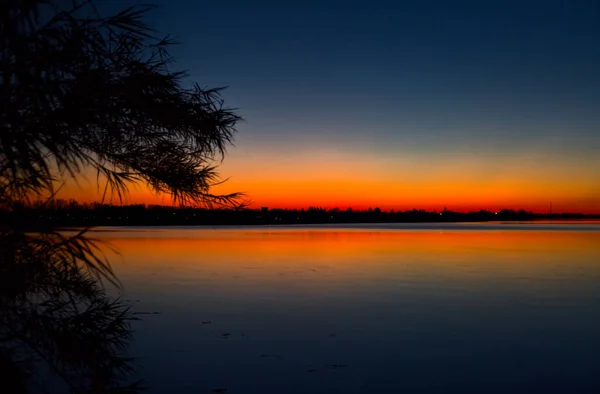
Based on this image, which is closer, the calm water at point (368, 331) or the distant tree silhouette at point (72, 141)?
the distant tree silhouette at point (72, 141)

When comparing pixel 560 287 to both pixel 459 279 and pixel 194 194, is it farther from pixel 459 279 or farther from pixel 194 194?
pixel 194 194

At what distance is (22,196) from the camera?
14.4 ft

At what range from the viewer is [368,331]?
1005cm

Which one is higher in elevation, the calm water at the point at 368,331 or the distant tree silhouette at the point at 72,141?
the distant tree silhouette at the point at 72,141

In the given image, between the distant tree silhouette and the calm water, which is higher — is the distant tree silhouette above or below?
above

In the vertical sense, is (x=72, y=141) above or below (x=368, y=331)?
above

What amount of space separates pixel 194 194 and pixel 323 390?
2988mm

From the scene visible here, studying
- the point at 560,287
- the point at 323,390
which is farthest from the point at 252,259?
the point at 323,390

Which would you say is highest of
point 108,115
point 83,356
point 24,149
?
point 108,115

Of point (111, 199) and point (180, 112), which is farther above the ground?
point (180, 112)

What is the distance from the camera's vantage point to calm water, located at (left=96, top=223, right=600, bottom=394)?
7.18 meters

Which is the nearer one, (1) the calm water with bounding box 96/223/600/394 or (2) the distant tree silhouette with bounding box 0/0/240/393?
(2) the distant tree silhouette with bounding box 0/0/240/393

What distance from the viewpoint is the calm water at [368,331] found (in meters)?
7.18

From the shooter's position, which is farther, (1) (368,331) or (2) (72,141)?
(1) (368,331)
